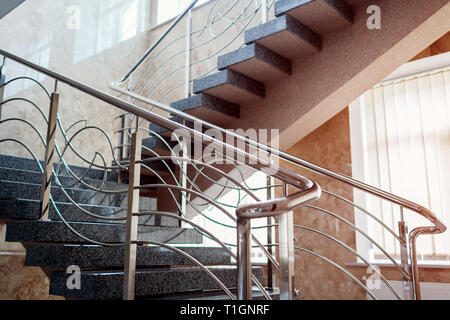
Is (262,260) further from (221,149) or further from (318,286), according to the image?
(221,149)

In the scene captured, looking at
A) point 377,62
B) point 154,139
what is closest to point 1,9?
point 154,139

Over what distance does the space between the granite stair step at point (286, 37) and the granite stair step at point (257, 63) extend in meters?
0.05

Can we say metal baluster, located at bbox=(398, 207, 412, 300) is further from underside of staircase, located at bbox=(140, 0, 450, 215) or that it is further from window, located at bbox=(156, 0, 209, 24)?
window, located at bbox=(156, 0, 209, 24)

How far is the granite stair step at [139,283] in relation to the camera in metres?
1.89

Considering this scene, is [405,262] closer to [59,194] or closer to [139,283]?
[139,283]

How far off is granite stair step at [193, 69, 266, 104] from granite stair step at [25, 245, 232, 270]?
4.26 ft

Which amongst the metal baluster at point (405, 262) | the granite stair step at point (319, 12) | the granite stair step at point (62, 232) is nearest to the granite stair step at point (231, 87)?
the granite stair step at point (319, 12)

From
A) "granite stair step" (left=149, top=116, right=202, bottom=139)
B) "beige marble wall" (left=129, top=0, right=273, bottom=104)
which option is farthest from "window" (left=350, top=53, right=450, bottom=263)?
"granite stair step" (left=149, top=116, right=202, bottom=139)

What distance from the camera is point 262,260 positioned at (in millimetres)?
4340

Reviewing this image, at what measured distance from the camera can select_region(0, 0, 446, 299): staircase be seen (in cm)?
165

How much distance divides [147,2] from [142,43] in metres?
0.62

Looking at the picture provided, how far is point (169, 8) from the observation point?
5602 millimetres

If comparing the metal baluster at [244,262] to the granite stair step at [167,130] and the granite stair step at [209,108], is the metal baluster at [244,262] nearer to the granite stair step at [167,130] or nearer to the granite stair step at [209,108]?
the granite stair step at [209,108]
